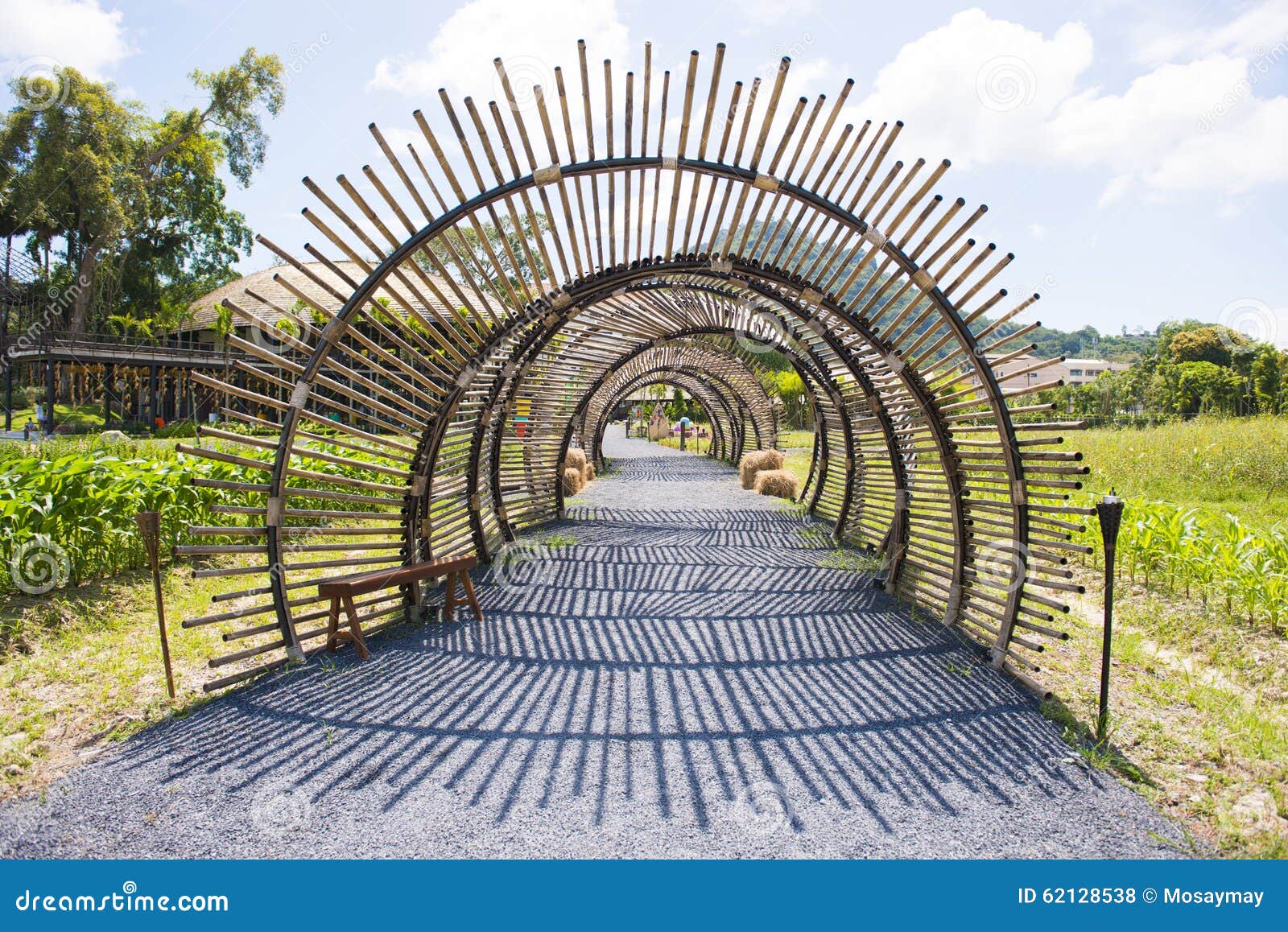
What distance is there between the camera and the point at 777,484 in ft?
45.9

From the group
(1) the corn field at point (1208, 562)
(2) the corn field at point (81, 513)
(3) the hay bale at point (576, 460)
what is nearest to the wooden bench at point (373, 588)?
(2) the corn field at point (81, 513)

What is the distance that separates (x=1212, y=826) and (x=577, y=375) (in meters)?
9.10

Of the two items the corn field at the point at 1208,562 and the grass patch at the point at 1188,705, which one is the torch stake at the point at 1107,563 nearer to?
the grass patch at the point at 1188,705

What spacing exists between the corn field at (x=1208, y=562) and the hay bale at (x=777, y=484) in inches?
265

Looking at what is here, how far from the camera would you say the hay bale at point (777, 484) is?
13.8 m

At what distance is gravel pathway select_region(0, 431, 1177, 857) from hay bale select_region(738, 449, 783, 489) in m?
9.52

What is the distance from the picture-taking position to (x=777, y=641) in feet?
17.6

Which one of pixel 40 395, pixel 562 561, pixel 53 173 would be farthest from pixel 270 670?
pixel 40 395

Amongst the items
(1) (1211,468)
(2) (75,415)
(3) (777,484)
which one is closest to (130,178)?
(2) (75,415)

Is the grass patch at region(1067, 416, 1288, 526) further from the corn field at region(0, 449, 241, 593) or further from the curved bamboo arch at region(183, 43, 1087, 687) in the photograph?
the corn field at region(0, 449, 241, 593)

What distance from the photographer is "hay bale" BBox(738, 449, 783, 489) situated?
15398mm

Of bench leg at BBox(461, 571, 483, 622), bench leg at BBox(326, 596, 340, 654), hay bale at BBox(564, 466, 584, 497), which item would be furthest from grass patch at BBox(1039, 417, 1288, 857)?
hay bale at BBox(564, 466, 584, 497)

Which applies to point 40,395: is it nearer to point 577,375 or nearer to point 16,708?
point 577,375

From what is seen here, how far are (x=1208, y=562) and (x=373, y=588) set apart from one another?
5918 millimetres
